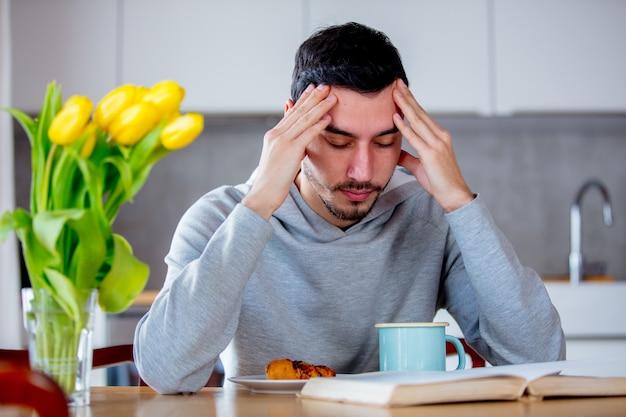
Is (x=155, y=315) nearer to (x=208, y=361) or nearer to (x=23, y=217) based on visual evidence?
(x=208, y=361)

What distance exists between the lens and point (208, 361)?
120cm

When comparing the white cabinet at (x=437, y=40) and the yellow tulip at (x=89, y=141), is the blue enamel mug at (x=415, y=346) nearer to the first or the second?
the yellow tulip at (x=89, y=141)

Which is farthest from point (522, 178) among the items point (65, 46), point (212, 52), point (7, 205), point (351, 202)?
point (351, 202)

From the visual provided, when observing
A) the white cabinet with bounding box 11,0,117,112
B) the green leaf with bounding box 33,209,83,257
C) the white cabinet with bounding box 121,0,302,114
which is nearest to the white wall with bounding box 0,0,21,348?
the white cabinet with bounding box 11,0,117,112

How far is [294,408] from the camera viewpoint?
0.91 metres

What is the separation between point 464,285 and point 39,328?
0.93 meters

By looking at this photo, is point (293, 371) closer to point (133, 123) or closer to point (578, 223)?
point (133, 123)

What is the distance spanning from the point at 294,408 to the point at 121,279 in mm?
238

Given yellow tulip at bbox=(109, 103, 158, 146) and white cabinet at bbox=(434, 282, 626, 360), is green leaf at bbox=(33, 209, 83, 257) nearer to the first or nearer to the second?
yellow tulip at bbox=(109, 103, 158, 146)

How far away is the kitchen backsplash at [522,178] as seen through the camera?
3580mm

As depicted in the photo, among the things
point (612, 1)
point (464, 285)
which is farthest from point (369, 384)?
point (612, 1)

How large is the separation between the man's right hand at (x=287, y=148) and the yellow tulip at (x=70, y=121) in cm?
45

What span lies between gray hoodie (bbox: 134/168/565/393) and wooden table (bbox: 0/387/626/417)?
0.14m

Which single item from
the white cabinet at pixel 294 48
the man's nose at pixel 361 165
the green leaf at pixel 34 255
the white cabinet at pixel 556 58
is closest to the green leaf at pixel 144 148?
the green leaf at pixel 34 255
